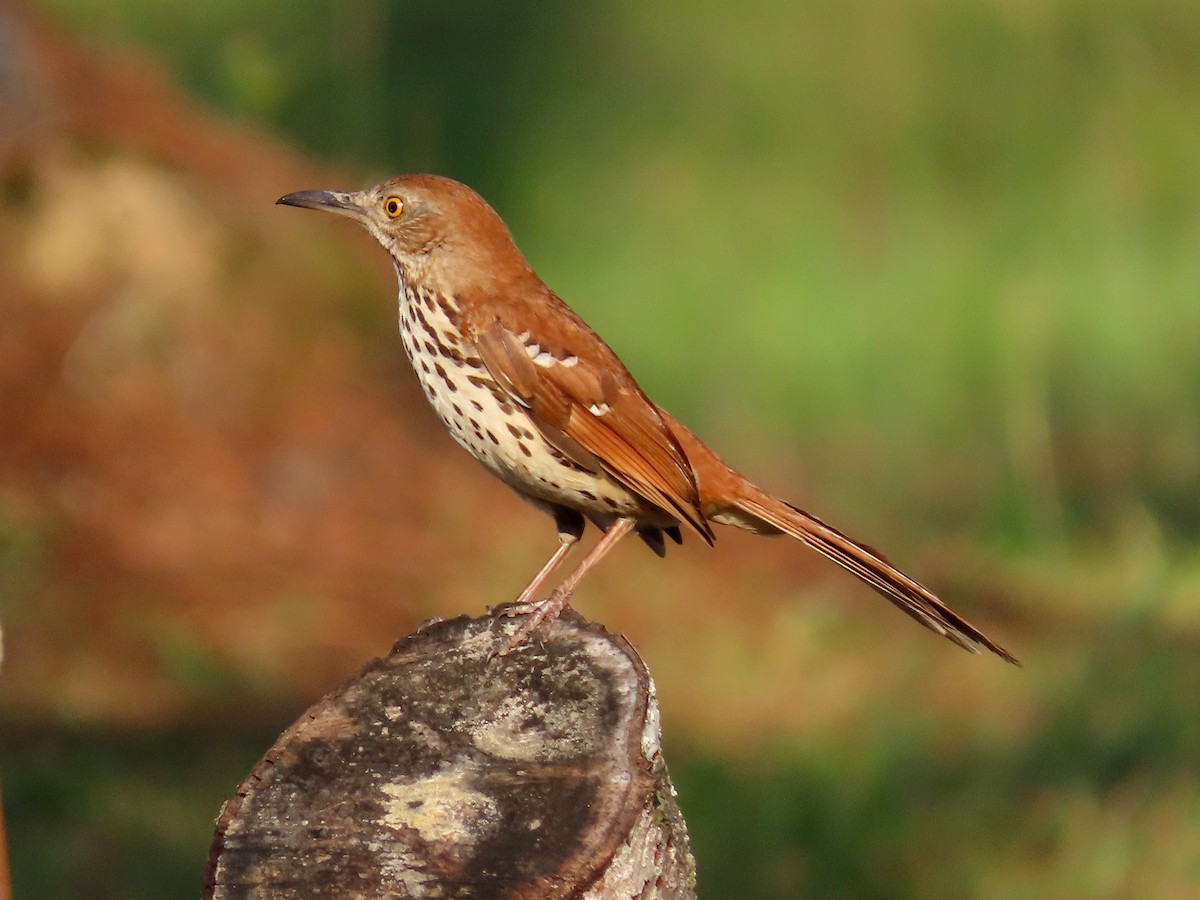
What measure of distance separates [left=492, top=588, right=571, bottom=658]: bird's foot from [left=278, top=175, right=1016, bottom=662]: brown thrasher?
151 mm

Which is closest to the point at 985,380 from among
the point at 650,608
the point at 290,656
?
the point at 650,608

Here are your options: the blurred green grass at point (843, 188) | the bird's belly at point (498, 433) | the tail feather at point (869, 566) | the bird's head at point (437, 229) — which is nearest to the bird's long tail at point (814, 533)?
the tail feather at point (869, 566)

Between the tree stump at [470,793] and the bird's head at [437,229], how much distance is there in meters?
1.28

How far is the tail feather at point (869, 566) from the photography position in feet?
13.7

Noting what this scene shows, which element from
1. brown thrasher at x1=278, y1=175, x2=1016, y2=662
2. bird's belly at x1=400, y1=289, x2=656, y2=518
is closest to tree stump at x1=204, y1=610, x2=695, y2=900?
brown thrasher at x1=278, y1=175, x2=1016, y2=662

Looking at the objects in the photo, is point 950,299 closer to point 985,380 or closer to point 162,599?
point 985,380

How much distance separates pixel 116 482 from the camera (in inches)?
355

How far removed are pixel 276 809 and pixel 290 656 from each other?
18.2 feet

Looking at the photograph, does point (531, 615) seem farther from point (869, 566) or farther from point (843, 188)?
point (843, 188)

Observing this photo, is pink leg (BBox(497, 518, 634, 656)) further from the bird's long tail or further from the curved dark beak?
the curved dark beak

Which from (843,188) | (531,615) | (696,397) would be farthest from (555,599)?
(843,188)

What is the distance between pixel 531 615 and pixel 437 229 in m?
1.15

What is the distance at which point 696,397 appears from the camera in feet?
32.9

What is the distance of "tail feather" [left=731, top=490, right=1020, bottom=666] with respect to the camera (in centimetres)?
418
